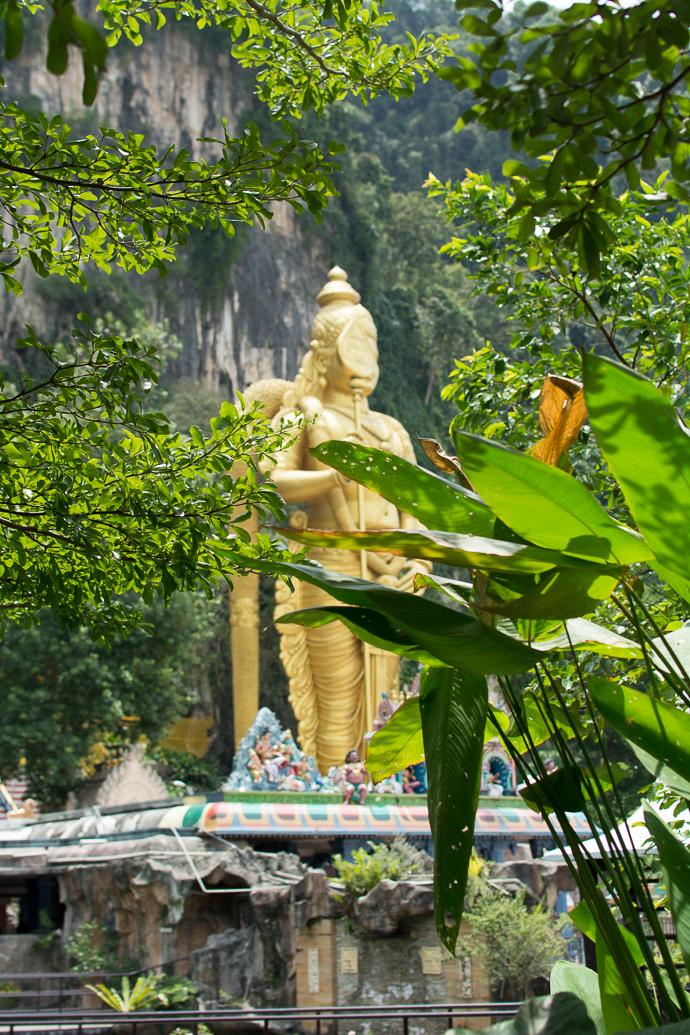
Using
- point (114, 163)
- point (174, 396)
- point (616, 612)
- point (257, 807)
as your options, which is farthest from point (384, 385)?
point (114, 163)

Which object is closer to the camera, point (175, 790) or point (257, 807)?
point (257, 807)

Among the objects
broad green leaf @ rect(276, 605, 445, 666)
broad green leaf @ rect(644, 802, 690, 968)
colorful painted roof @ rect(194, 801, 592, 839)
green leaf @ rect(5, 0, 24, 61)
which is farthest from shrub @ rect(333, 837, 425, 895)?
green leaf @ rect(5, 0, 24, 61)

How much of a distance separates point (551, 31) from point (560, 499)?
0.58 metres

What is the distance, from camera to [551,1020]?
102cm

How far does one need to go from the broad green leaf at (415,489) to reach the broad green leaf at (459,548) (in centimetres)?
9

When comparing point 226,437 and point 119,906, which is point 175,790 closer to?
point 119,906

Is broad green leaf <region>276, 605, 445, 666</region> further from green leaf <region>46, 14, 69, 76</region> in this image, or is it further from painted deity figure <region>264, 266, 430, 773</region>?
painted deity figure <region>264, 266, 430, 773</region>

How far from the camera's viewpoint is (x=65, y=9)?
37.8 inches

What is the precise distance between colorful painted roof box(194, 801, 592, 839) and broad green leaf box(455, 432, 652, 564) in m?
8.20

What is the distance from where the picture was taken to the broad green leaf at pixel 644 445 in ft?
3.51

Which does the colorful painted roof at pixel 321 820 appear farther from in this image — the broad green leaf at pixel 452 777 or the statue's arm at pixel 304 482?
the broad green leaf at pixel 452 777

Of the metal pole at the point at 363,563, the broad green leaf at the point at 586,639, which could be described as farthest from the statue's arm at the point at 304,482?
the broad green leaf at the point at 586,639

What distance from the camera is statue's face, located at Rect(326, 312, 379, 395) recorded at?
1036 centimetres

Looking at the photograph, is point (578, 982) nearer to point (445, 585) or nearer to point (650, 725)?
point (650, 725)
